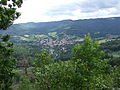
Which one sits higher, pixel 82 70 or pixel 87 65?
pixel 87 65

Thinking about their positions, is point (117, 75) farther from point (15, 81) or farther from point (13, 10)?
point (15, 81)

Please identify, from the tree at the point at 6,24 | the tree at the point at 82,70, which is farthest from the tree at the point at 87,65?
the tree at the point at 6,24

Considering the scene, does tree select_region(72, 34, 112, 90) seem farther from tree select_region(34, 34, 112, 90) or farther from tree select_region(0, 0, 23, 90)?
tree select_region(0, 0, 23, 90)

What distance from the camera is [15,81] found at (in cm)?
13850

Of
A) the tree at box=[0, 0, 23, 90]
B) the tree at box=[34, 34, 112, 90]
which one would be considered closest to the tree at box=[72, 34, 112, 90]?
the tree at box=[34, 34, 112, 90]

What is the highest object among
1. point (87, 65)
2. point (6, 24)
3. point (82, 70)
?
point (6, 24)

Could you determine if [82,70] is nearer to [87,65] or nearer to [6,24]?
[87,65]

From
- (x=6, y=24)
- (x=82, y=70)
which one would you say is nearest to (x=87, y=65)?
(x=82, y=70)

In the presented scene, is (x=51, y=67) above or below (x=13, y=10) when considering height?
below

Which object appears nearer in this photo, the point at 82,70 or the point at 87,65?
the point at 82,70

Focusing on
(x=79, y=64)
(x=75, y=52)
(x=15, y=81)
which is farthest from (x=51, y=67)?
(x=15, y=81)

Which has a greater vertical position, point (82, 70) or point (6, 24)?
point (6, 24)

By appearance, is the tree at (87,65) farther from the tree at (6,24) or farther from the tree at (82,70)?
the tree at (6,24)

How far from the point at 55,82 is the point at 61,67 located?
117 inches
